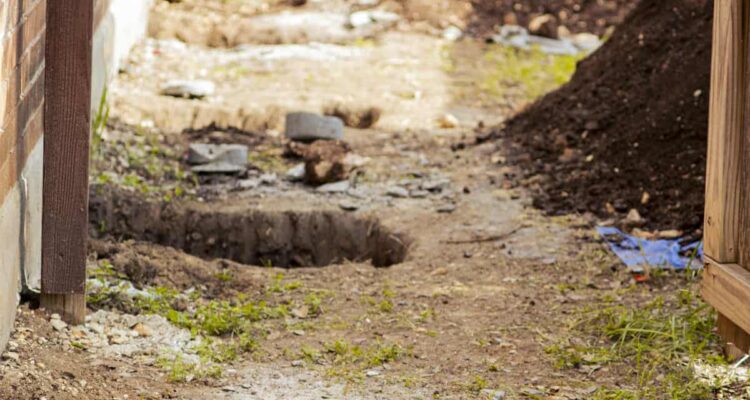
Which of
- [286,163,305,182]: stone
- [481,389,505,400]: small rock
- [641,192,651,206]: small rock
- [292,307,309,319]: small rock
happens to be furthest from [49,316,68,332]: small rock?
[641,192,651,206]: small rock

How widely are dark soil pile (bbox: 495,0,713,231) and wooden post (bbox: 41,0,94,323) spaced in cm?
339

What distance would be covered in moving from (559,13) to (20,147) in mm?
9599

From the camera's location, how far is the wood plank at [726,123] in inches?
169

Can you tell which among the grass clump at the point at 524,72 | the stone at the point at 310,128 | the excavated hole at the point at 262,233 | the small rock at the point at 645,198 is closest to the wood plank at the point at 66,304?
the excavated hole at the point at 262,233

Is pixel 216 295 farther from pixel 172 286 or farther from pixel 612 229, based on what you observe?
pixel 612 229

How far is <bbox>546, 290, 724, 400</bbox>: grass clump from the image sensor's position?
4551 millimetres

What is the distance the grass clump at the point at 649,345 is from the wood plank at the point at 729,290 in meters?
0.33

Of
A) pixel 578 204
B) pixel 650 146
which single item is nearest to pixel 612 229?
pixel 578 204

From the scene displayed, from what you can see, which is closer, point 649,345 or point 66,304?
point 66,304

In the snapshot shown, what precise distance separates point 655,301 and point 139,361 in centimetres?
245

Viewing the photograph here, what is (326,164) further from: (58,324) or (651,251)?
(58,324)

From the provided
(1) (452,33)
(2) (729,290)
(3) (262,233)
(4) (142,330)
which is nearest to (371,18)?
(1) (452,33)

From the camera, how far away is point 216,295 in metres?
5.51

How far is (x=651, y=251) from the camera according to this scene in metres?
6.25
